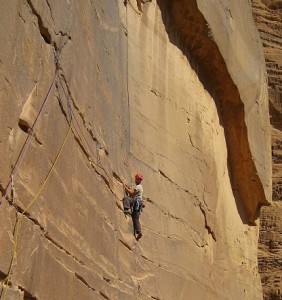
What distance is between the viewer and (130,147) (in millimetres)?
9031

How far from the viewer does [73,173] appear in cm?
646

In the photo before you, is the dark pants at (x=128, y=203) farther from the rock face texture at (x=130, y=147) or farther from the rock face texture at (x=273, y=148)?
the rock face texture at (x=273, y=148)

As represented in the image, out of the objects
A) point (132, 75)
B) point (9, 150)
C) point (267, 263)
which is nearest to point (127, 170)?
point (132, 75)

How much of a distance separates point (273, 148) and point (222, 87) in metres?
3.85

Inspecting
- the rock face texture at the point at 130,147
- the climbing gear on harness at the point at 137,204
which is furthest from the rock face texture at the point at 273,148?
the climbing gear on harness at the point at 137,204

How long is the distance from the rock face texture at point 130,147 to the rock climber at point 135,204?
14cm

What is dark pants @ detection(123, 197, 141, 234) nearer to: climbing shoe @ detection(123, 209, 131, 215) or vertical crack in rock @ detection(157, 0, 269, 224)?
climbing shoe @ detection(123, 209, 131, 215)

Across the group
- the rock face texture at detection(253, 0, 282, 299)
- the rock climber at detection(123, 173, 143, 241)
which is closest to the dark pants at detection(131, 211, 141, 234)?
the rock climber at detection(123, 173, 143, 241)

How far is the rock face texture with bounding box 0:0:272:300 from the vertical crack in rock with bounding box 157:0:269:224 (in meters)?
0.02

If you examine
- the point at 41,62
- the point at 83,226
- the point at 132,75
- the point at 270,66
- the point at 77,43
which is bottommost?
the point at 83,226

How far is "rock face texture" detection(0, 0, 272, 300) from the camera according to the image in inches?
217

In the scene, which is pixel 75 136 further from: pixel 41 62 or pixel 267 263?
pixel 267 263

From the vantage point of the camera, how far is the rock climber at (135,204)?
8336 millimetres

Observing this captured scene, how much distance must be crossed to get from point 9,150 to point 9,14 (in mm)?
967
